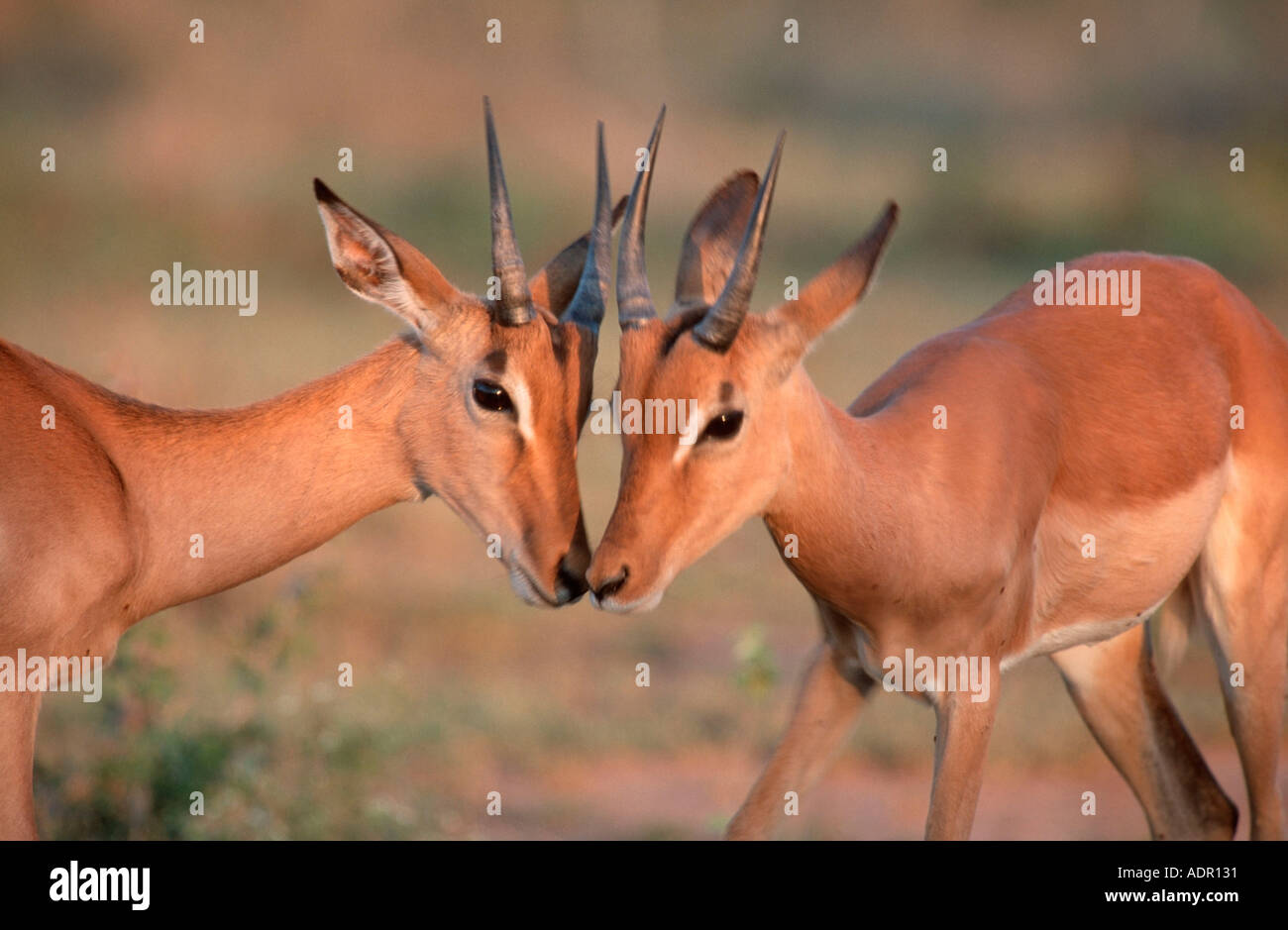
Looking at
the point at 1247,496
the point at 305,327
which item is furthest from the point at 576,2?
the point at 1247,496

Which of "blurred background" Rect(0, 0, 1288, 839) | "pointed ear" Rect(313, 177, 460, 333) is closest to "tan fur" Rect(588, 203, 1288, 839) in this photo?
"pointed ear" Rect(313, 177, 460, 333)

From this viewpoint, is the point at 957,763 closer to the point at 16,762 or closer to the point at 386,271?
the point at 386,271

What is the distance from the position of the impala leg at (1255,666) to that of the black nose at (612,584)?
8.85ft

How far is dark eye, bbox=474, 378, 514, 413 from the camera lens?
5465 millimetres

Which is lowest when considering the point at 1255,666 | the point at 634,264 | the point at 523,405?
the point at 1255,666

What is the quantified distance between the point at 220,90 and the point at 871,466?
59.1 ft

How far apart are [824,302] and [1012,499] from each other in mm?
967

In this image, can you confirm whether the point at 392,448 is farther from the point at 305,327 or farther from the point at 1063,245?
the point at 1063,245

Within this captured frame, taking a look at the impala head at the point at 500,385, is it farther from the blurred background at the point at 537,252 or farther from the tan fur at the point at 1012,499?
the blurred background at the point at 537,252

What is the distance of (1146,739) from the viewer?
6879 millimetres

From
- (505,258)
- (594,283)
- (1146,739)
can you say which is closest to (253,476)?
(505,258)

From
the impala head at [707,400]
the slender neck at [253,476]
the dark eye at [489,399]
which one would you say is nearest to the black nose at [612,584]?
the impala head at [707,400]

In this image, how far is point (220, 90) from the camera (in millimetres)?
21828

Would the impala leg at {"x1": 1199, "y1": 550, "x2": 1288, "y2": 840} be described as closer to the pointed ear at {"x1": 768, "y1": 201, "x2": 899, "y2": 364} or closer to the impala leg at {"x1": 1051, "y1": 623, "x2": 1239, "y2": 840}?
the impala leg at {"x1": 1051, "y1": 623, "x2": 1239, "y2": 840}
